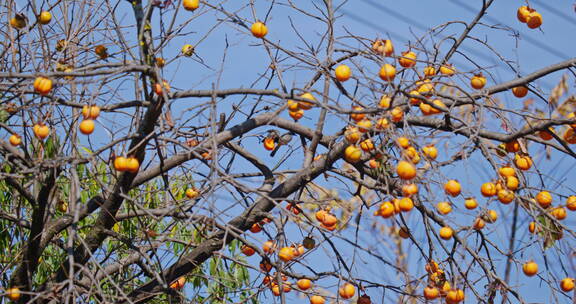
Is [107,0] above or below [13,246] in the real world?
above

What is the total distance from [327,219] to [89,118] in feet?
3.80

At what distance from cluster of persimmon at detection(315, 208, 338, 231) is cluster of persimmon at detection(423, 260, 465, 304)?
0.50 m

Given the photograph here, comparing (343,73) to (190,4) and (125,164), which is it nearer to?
(190,4)

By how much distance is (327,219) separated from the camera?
3506mm

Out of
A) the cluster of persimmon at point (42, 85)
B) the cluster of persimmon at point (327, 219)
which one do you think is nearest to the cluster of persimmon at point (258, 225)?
the cluster of persimmon at point (327, 219)

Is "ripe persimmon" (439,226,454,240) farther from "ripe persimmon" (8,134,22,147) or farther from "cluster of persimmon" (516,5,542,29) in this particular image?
"ripe persimmon" (8,134,22,147)

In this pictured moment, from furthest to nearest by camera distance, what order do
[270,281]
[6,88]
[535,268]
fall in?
[6,88], [270,281], [535,268]

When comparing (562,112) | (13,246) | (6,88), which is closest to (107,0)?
(6,88)

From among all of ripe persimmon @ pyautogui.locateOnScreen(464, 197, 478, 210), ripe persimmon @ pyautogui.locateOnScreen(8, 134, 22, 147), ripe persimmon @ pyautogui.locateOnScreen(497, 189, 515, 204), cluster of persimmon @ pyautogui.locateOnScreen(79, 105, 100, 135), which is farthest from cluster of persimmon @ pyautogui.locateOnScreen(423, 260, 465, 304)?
ripe persimmon @ pyautogui.locateOnScreen(8, 134, 22, 147)

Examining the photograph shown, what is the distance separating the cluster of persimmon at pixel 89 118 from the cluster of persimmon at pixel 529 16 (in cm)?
214

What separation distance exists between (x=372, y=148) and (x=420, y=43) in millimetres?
639

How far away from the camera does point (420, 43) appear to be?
367 cm

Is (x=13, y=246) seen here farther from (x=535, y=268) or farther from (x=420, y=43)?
(x=535, y=268)

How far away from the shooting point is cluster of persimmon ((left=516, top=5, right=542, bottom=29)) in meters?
3.77
